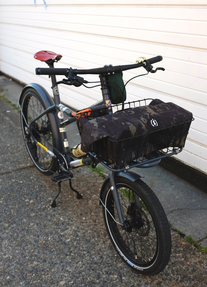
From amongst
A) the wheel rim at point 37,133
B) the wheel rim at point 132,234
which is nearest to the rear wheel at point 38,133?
the wheel rim at point 37,133

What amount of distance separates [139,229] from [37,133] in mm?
1718

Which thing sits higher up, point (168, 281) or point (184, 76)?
point (184, 76)

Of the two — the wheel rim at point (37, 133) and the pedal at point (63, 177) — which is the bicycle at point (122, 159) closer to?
the pedal at point (63, 177)

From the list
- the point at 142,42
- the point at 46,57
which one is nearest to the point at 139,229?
the point at 46,57

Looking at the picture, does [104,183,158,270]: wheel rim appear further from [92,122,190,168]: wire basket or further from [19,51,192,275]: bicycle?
[92,122,190,168]: wire basket

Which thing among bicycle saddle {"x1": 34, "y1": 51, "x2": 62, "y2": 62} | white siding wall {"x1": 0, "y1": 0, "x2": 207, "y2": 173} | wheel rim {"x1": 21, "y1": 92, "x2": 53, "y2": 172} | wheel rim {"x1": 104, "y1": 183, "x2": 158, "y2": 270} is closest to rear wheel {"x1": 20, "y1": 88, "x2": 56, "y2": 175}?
wheel rim {"x1": 21, "y1": 92, "x2": 53, "y2": 172}

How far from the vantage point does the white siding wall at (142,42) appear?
2766 millimetres

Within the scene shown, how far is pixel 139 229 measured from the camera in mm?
2105

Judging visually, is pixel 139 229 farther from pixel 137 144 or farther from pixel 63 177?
pixel 63 177

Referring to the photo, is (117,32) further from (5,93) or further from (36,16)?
(5,93)

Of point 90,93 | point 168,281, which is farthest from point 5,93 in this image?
point 168,281

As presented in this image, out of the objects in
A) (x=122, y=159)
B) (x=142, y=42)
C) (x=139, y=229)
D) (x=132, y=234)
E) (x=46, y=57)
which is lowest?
(x=132, y=234)

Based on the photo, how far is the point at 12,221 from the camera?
8.64ft

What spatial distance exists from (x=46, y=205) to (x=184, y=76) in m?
2.03
